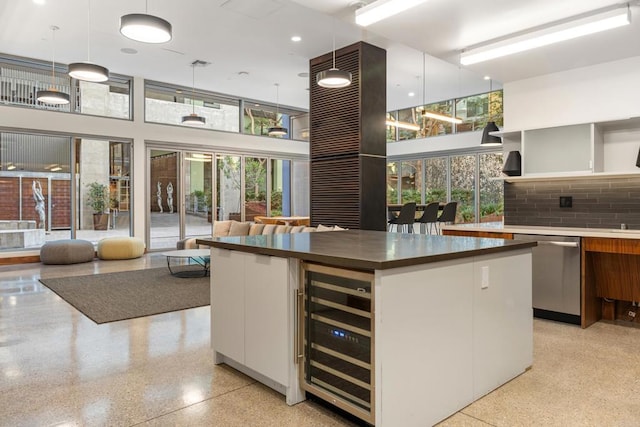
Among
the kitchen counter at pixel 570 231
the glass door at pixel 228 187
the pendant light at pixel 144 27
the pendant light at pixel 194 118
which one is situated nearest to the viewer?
the kitchen counter at pixel 570 231

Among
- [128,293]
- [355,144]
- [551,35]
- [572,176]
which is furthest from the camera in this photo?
[355,144]

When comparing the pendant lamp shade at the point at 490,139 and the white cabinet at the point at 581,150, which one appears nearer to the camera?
the white cabinet at the point at 581,150

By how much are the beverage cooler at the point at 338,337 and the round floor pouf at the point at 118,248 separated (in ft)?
23.2

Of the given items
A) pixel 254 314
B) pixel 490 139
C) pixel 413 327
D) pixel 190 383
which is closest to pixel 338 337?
pixel 413 327

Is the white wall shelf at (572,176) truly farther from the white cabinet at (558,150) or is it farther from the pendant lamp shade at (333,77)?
the pendant lamp shade at (333,77)

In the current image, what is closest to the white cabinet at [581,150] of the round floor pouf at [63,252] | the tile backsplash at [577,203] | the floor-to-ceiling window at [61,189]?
the tile backsplash at [577,203]

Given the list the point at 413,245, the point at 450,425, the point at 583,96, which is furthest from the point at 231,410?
the point at 583,96

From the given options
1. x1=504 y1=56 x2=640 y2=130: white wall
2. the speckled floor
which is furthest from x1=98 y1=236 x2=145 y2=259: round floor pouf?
x1=504 y1=56 x2=640 y2=130: white wall

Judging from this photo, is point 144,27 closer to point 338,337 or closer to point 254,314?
point 254,314

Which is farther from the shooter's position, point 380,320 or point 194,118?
point 194,118

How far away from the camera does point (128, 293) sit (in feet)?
17.1

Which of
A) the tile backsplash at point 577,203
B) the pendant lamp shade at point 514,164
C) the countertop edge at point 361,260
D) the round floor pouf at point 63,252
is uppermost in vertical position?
the pendant lamp shade at point 514,164

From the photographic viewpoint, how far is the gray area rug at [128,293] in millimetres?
4418

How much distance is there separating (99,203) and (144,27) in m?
6.32
